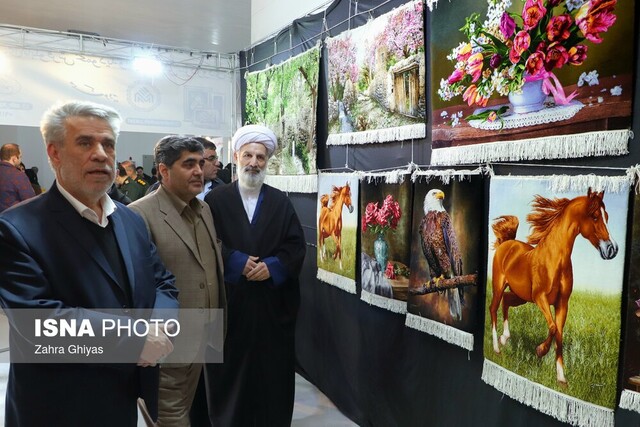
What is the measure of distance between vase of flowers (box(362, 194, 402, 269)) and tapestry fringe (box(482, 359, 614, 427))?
0.78 metres

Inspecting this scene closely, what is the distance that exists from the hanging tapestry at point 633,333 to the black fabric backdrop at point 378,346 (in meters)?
0.07

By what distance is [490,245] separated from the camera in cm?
180

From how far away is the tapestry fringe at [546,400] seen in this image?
144cm

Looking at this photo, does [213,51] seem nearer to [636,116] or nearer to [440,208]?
[440,208]

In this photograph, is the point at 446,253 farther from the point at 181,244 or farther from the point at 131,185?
the point at 131,185

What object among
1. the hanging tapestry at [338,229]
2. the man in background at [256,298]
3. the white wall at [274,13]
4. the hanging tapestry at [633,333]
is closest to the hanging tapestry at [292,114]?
the hanging tapestry at [338,229]

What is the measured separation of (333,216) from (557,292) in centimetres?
156

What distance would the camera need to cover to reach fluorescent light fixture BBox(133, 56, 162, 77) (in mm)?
4949

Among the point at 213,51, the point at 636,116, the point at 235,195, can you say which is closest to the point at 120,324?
the point at 235,195

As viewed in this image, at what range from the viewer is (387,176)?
95.1 inches

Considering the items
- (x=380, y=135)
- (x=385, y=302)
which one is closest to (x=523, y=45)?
(x=380, y=135)

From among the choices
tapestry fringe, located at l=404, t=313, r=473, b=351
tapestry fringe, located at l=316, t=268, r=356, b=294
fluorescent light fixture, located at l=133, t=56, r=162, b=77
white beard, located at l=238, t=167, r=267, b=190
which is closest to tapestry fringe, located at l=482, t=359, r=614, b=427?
tapestry fringe, located at l=404, t=313, r=473, b=351

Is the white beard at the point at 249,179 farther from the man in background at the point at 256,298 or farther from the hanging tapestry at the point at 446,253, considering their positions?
the hanging tapestry at the point at 446,253

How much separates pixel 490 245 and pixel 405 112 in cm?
81
